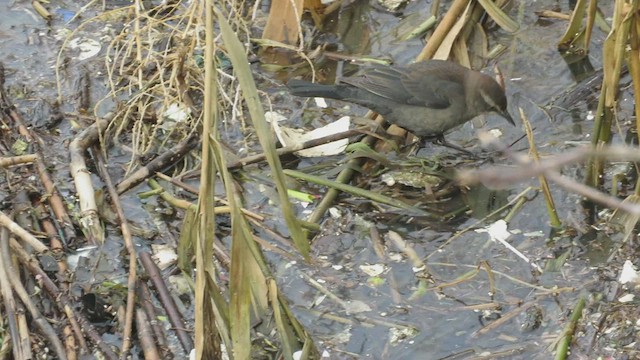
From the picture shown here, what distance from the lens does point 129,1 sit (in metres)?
6.75

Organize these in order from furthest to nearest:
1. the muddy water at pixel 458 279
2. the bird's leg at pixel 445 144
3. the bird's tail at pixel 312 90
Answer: the bird's leg at pixel 445 144 → the bird's tail at pixel 312 90 → the muddy water at pixel 458 279

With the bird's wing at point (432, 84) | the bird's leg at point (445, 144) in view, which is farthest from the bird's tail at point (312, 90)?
the bird's leg at point (445, 144)

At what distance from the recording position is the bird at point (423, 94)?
5227mm

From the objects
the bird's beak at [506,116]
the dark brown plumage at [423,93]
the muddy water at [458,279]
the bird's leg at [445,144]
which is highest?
the dark brown plumage at [423,93]

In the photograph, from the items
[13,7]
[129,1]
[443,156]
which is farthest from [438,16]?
[13,7]

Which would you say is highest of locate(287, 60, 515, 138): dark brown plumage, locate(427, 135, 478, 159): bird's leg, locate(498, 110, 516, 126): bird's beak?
locate(287, 60, 515, 138): dark brown plumage

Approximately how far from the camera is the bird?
5.23m

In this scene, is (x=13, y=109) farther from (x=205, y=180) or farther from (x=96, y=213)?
(x=205, y=180)

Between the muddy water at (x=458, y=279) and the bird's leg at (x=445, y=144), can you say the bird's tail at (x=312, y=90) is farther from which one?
the bird's leg at (x=445, y=144)

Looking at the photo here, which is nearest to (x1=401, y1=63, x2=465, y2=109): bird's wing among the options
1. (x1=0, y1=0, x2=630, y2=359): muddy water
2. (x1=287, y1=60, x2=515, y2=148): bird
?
(x1=287, y1=60, x2=515, y2=148): bird

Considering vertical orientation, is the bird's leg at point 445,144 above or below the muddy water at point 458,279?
above

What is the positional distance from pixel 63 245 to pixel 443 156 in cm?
214

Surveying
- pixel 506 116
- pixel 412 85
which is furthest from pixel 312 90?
pixel 506 116

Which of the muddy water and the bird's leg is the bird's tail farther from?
the bird's leg
